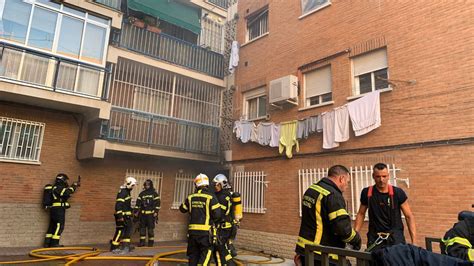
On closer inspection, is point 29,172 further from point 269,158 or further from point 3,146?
point 269,158

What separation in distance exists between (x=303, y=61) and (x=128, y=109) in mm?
5998

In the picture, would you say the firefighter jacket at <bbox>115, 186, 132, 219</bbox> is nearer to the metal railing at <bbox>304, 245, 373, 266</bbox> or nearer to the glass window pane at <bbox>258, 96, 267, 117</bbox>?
the glass window pane at <bbox>258, 96, 267, 117</bbox>

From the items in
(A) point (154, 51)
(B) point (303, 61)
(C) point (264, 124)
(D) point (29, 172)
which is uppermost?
(A) point (154, 51)

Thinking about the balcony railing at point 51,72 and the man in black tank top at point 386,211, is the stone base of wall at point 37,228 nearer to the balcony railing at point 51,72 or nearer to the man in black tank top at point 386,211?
the balcony railing at point 51,72

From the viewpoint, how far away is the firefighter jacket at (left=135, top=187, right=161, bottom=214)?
10.5 meters

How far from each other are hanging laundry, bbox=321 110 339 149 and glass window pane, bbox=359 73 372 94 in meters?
1.00

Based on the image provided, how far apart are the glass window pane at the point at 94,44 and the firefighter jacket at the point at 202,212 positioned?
6948 mm

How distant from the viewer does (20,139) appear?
9.74 meters

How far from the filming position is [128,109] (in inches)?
432

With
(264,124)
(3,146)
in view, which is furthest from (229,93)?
(3,146)

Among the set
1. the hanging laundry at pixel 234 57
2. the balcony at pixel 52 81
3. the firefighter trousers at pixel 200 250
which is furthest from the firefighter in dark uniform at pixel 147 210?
the hanging laundry at pixel 234 57

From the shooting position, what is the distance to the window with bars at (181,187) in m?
12.7

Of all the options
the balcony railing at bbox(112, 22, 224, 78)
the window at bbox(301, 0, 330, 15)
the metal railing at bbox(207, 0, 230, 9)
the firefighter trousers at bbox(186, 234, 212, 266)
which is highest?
the metal railing at bbox(207, 0, 230, 9)

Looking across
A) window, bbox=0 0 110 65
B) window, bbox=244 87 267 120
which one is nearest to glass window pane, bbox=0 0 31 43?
window, bbox=0 0 110 65
